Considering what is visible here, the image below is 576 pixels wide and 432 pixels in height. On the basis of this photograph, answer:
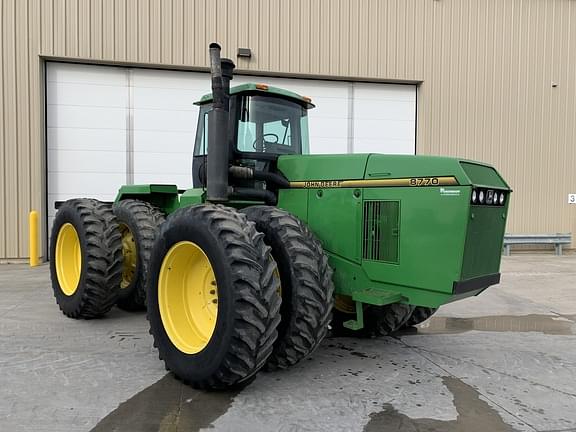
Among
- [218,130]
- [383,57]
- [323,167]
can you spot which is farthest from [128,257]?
[383,57]

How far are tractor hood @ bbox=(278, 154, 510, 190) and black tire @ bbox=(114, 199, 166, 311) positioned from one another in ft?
5.79

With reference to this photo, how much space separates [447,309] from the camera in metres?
6.84

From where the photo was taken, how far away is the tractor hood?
356 cm

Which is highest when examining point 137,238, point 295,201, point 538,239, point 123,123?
point 123,123

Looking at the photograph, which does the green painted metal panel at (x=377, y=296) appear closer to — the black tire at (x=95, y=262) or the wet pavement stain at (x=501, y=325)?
the wet pavement stain at (x=501, y=325)

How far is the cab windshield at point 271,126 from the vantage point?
4.64m

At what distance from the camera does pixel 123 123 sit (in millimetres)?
10836

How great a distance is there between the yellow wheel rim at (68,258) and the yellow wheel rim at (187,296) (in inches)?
97.8

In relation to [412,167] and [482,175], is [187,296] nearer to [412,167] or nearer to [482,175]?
[412,167]

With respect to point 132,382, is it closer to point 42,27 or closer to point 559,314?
point 559,314

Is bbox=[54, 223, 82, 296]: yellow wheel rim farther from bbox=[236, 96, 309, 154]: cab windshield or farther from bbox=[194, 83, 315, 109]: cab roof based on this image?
bbox=[236, 96, 309, 154]: cab windshield

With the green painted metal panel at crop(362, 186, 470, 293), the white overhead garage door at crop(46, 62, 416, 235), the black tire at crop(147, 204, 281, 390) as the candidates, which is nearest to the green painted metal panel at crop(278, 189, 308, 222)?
the green painted metal panel at crop(362, 186, 470, 293)

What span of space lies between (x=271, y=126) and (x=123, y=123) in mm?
6982

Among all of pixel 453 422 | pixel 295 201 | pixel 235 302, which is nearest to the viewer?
pixel 453 422
